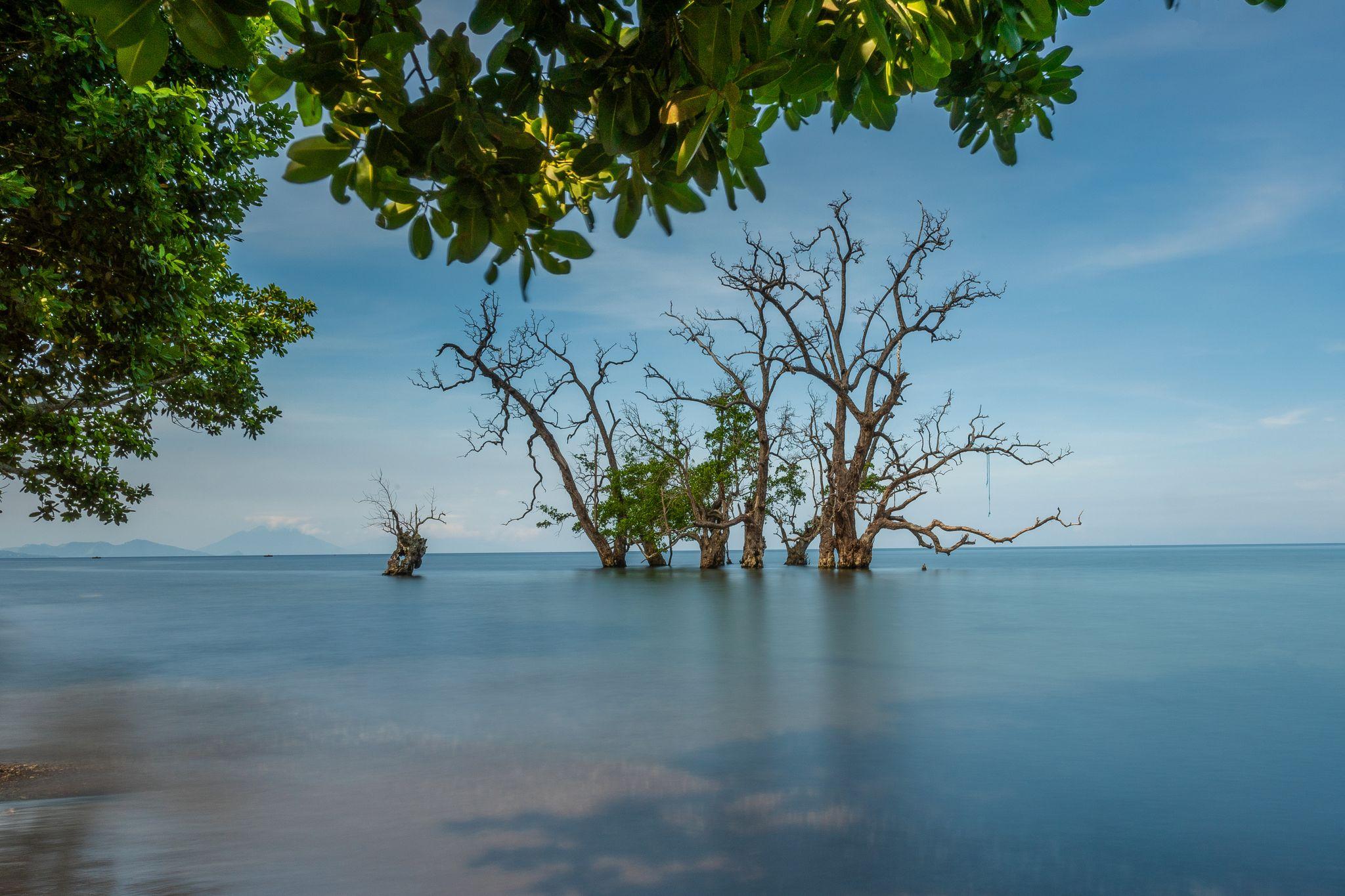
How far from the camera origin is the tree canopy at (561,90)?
52.2 inches

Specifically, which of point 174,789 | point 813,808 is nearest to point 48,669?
point 174,789

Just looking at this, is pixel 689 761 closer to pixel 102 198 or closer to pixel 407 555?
pixel 102 198

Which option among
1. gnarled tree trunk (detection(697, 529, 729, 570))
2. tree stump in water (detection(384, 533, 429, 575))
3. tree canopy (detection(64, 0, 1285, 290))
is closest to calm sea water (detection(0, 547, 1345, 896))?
tree canopy (detection(64, 0, 1285, 290))

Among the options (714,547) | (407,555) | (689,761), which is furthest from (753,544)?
(689,761)

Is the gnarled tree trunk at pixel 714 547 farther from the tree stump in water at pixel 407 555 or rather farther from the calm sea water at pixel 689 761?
the calm sea water at pixel 689 761

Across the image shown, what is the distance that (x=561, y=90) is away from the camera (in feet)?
5.06

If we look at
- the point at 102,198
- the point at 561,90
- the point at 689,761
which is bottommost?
the point at 689,761

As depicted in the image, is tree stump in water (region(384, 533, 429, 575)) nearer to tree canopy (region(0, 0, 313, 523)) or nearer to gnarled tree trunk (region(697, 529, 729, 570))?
gnarled tree trunk (region(697, 529, 729, 570))

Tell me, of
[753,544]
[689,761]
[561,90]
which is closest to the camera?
[561,90]

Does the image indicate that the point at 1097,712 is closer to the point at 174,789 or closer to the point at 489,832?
the point at 489,832

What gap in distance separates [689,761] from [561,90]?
4.33m

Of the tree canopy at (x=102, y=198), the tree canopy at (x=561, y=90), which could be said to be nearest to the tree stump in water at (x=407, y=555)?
the tree canopy at (x=102, y=198)

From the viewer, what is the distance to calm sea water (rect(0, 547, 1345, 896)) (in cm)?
337

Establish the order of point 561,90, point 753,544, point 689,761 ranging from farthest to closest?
1. point 753,544
2. point 689,761
3. point 561,90
